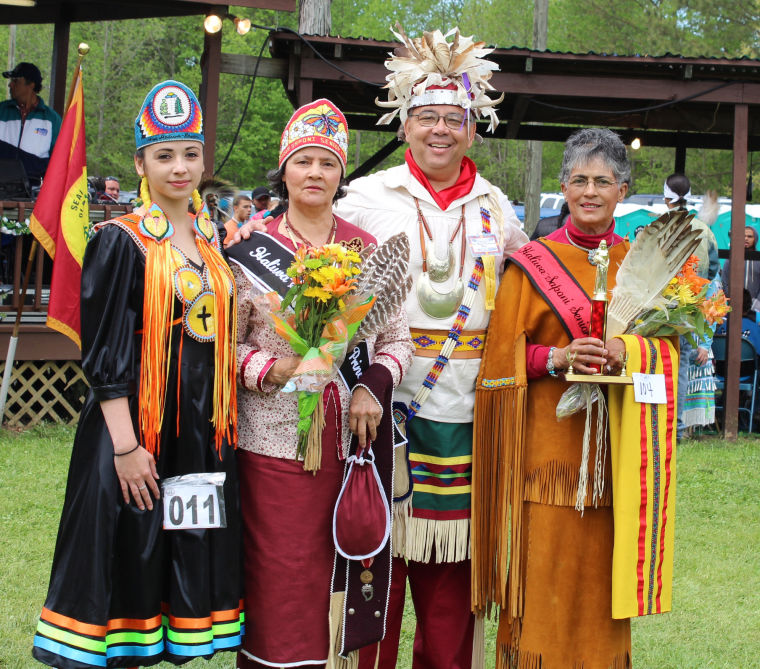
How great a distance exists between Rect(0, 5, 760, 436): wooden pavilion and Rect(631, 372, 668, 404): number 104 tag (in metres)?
5.00

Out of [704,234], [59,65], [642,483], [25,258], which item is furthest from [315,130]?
[59,65]

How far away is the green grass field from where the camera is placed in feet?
13.2

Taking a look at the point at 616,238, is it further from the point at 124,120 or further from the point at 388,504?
the point at 124,120

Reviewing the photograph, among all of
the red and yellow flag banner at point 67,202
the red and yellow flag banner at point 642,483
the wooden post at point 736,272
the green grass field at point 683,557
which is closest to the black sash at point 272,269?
the red and yellow flag banner at point 642,483

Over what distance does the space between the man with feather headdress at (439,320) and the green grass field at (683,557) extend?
2.42ft

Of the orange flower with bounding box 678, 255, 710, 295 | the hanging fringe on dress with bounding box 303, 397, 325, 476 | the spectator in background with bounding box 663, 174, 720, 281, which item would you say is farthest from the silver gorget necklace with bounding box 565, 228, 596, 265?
the spectator in background with bounding box 663, 174, 720, 281

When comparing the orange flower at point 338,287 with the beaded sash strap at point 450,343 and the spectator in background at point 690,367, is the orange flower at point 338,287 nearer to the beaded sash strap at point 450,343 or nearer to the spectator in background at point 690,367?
the beaded sash strap at point 450,343

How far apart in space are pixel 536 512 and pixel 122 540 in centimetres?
135

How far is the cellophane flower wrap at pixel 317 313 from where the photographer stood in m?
2.61

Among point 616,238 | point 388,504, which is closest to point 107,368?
point 388,504

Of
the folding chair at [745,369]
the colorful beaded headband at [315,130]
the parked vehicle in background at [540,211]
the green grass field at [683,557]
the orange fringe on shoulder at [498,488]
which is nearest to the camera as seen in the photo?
the colorful beaded headband at [315,130]

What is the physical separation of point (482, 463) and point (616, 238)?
3.01 feet

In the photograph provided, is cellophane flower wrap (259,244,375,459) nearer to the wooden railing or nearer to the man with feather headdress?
the man with feather headdress

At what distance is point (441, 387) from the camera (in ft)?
10.8
